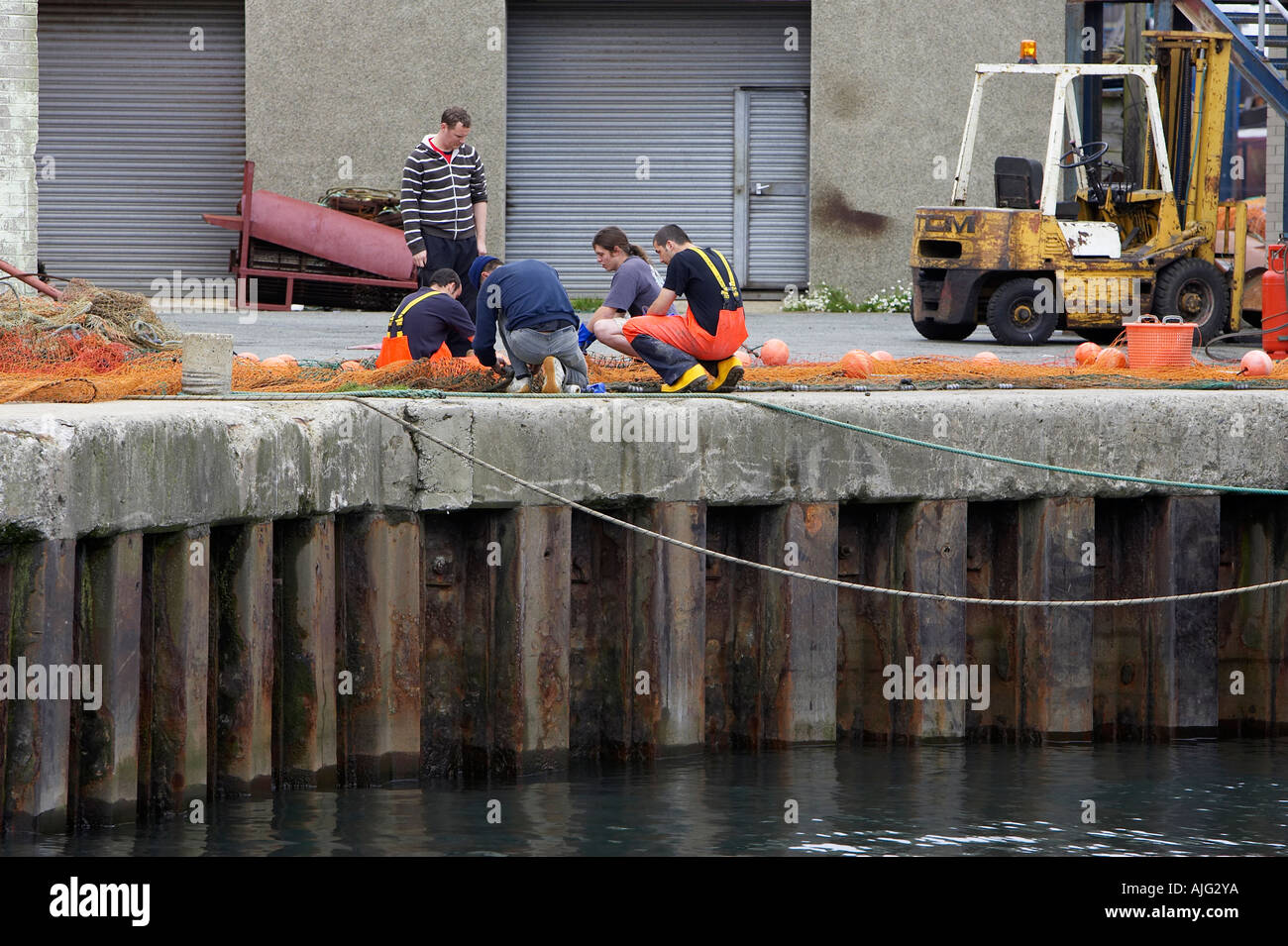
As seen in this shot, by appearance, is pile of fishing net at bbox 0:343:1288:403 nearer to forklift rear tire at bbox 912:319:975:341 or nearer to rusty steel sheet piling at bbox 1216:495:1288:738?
rusty steel sheet piling at bbox 1216:495:1288:738

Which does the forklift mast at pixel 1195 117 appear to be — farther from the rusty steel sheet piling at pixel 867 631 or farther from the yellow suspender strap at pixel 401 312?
the yellow suspender strap at pixel 401 312

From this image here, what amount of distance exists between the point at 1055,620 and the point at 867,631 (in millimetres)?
951

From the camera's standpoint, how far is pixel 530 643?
8.05m

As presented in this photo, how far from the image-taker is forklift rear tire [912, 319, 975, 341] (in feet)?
54.4

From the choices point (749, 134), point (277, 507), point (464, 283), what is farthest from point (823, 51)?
point (277, 507)

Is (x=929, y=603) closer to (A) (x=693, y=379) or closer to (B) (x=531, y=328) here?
(A) (x=693, y=379)

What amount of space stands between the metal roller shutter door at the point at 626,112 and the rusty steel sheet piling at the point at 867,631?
13798mm

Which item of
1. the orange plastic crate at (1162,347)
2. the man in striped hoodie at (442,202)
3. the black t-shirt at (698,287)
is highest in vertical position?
the man in striped hoodie at (442,202)

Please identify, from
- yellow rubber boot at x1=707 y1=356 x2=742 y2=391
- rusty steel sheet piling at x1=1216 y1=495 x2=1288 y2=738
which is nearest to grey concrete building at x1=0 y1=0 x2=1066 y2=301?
yellow rubber boot at x1=707 y1=356 x2=742 y2=391

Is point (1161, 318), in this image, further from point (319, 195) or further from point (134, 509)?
point (134, 509)

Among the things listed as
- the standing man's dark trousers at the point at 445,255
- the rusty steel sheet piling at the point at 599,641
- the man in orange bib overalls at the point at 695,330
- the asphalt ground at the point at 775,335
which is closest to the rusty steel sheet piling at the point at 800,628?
the rusty steel sheet piling at the point at 599,641

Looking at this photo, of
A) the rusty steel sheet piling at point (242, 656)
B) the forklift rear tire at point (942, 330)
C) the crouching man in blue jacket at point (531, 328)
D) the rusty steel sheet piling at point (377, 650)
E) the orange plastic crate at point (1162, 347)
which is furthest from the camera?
the forklift rear tire at point (942, 330)

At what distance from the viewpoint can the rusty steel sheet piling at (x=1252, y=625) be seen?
29.9 feet
